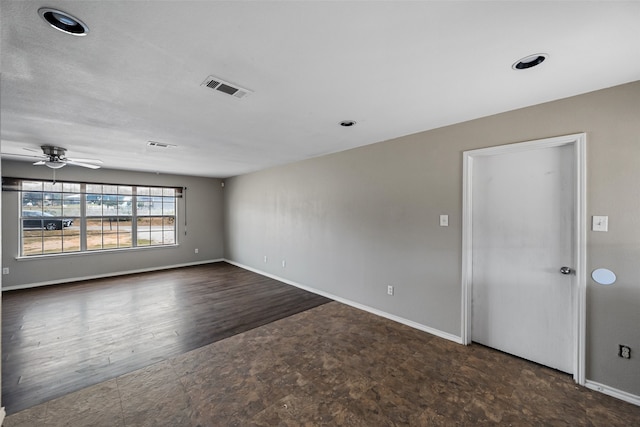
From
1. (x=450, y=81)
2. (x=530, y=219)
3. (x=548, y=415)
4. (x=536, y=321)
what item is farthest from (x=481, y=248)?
(x=450, y=81)

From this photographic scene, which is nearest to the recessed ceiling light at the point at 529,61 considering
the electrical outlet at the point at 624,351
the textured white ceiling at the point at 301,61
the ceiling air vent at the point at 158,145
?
the textured white ceiling at the point at 301,61

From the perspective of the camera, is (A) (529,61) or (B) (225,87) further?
(B) (225,87)

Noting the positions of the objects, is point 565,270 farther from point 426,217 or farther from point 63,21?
point 63,21

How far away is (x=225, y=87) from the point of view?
2039mm

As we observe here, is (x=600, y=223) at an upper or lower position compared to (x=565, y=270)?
upper

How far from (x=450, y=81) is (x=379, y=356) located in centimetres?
259

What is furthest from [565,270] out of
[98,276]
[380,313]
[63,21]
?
[98,276]

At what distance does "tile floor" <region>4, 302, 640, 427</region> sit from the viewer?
6.11ft

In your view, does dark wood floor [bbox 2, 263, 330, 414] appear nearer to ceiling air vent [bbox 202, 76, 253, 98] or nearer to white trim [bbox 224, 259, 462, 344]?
white trim [bbox 224, 259, 462, 344]

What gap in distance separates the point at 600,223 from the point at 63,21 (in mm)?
3840

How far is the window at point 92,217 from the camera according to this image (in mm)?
5020

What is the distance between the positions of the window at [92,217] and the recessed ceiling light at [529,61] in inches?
281

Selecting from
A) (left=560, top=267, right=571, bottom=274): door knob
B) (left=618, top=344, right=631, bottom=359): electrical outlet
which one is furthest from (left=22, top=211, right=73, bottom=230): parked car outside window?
(left=618, top=344, right=631, bottom=359): electrical outlet

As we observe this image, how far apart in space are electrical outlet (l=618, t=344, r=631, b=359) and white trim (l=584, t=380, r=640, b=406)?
0.28 meters
